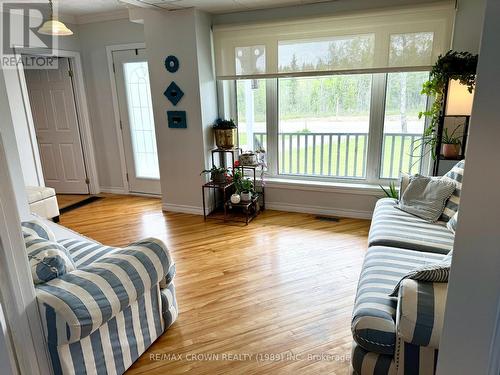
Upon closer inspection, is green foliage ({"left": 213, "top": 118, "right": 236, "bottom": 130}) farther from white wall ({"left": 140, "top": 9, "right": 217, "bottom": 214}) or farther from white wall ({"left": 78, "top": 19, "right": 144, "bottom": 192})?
white wall ({"left": 78, "top": 19, "right": 144, "bottom": 192})

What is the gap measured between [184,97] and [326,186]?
6.52 ft

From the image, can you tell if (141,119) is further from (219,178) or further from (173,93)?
(219,178)

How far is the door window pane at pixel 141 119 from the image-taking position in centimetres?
461

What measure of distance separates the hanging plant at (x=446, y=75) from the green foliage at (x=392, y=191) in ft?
1.65

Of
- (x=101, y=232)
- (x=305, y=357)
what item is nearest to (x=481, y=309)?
(x=305, y=357)

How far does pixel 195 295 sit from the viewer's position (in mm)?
2531

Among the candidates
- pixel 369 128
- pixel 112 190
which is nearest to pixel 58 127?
pixel 112 190

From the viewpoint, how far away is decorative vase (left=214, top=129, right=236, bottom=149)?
398 cm

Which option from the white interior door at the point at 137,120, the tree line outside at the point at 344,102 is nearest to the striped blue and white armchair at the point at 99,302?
the tree line outside at the point at 344,102

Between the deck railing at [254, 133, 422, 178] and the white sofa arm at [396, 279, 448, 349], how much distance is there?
266 cm

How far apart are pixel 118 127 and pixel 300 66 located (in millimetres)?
2787

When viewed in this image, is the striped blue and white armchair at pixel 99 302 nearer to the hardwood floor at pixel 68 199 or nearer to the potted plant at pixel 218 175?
the potted plant at pixel 218 175

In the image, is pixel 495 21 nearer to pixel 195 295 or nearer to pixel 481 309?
pixel 481 309

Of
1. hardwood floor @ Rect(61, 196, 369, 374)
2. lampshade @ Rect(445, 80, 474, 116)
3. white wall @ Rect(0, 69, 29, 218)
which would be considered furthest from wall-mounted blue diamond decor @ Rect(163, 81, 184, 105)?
lampshade @ Rect(445, 80, 474, 116)
